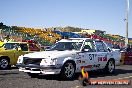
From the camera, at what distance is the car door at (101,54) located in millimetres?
13352

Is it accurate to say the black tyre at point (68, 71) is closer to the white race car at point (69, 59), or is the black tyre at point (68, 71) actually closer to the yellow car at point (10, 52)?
the white race car at point (69, 59)

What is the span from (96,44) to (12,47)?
5.24 metres

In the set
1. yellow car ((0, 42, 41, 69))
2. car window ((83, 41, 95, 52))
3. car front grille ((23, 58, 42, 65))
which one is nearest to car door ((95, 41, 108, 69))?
car window ((83, 41, 95, 52))

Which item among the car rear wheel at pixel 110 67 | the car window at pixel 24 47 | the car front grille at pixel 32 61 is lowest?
the car rear wheel at pixel 110 67

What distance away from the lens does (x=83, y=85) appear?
990 centimetres

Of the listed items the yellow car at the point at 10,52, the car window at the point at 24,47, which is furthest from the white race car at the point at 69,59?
the car window at the point at 24,47

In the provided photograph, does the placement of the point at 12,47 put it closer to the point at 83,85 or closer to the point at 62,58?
the point at 62,58

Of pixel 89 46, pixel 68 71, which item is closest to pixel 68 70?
pixel 68 71

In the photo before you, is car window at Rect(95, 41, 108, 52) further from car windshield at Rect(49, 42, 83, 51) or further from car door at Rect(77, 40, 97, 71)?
car windshield at Rect(49, 42, 83, 51)

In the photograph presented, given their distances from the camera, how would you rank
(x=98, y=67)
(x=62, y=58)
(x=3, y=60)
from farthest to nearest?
(x=3, y=60) < (x=98, y=67) < (x=62, y=58)

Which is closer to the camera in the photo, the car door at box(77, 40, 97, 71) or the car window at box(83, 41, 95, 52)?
the car door at box(77, 40, 97, 71)

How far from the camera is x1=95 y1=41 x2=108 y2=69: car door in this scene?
13.4 metres

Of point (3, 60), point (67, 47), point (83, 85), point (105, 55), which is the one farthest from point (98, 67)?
point (3, 60)

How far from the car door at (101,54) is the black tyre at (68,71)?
71.8 inches
